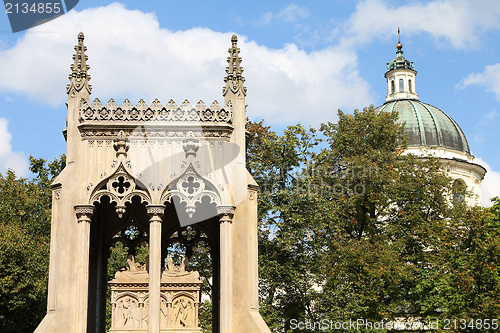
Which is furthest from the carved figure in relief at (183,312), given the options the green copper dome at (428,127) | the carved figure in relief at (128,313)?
the green copper dome at (428,127)

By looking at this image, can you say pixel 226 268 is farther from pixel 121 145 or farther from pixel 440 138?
pixel 440 138

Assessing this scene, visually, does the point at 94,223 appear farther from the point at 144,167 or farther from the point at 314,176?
the point at 314,176

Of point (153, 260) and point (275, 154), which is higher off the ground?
point (275, 154)

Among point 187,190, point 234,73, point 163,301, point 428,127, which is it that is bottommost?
point 163,301

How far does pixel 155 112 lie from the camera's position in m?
18.9

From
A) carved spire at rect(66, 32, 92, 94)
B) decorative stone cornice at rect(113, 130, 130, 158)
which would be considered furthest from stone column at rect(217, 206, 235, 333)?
carved spire at rect(66, 32, 92, 94)

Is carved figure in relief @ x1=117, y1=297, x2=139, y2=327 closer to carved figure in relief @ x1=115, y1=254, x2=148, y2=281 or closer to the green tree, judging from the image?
carved figure in relief @ x1=115, y1=254, x2=148, y2=281

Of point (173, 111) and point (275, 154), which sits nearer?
point (173, 111)

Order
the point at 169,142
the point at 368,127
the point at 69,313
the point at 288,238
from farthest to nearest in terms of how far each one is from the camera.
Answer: the point at 368,127, the point at 288,238, the point at 169,142, the point at 69,313

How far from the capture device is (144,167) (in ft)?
61.0

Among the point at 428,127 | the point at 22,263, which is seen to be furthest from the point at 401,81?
the point at 22,263

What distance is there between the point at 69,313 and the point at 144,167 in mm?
4166

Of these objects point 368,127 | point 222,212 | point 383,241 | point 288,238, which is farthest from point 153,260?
point 368,127

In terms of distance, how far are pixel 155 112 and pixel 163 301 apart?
211 inches
